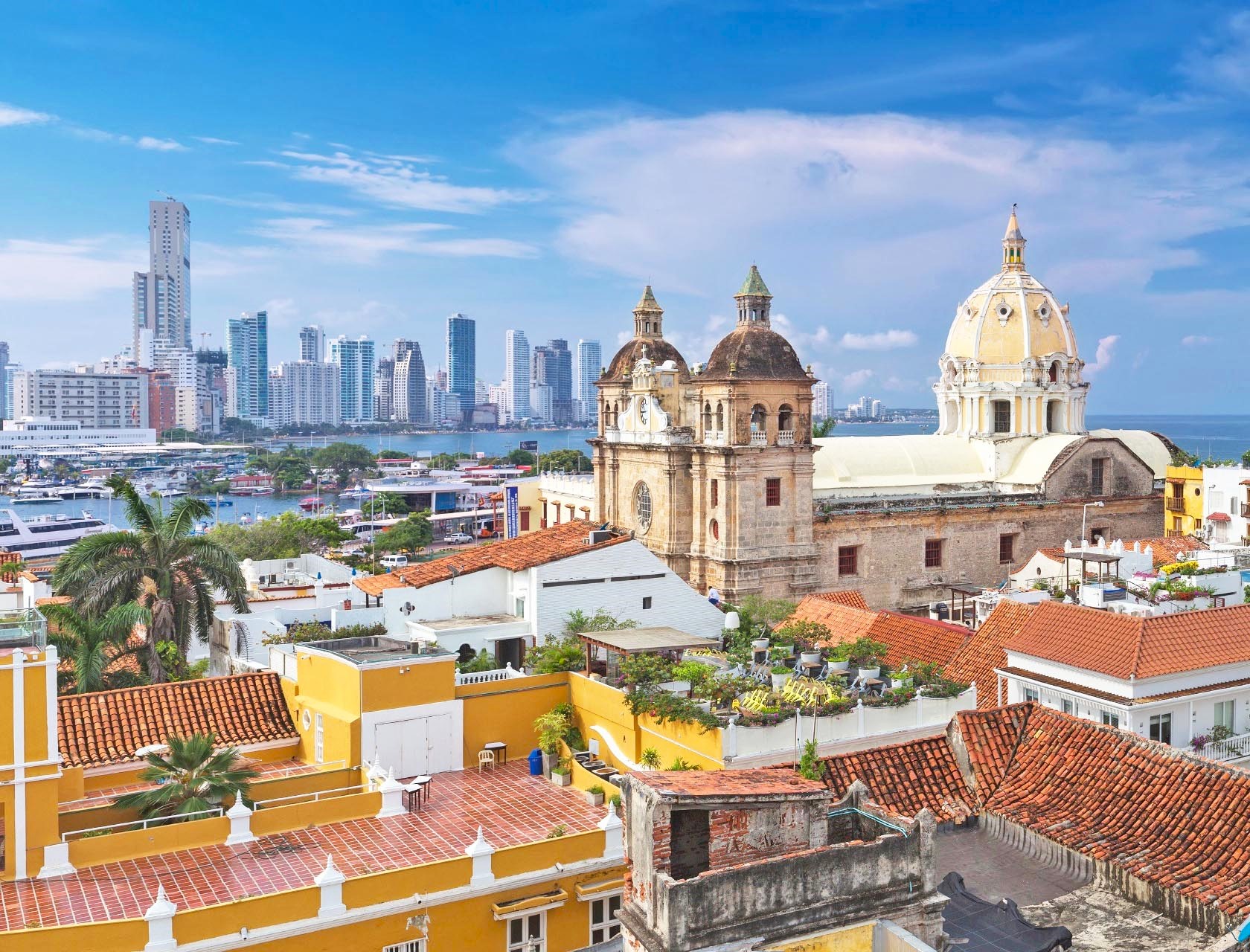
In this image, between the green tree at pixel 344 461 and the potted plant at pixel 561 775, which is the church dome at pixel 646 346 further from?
the green tree at pixel 344 461

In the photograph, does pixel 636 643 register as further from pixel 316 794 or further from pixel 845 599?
pixel 845 599

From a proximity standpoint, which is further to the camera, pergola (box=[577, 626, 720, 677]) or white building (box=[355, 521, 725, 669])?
white building (box=[355, 521, 725, 669])

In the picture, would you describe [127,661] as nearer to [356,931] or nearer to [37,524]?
[356,931]

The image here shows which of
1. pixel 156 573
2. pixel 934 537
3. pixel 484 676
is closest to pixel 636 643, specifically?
pixel 484 676

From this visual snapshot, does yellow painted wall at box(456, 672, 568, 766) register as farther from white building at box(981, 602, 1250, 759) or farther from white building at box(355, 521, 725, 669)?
white building at box(981, 602, 1250, 759)

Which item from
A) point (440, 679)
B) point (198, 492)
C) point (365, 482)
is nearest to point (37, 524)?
point (198, 492)

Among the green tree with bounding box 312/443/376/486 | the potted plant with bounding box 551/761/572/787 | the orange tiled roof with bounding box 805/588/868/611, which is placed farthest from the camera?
the green tree with bounding box 312/443/376/486

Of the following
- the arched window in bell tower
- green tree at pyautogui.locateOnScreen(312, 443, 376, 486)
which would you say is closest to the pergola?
the arched window in bell tower

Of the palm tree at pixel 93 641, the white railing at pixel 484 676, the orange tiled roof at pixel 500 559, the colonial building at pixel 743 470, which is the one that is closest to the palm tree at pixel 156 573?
the palm tree at pixel 93 641
